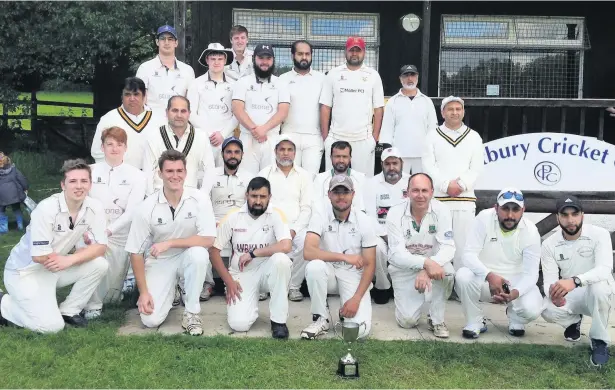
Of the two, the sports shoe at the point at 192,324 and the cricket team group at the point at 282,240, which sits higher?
the cricket team group at the point at 282,240

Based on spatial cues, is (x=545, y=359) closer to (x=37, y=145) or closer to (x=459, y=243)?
(x=459, y=243)

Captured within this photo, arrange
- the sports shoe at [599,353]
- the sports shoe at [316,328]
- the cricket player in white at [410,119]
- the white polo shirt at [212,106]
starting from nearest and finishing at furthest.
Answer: the sports shoe at [599,353] → the sports shoe at [316,328] → the white polo shirt at [212,106] → the cricket player in white at [410,119]

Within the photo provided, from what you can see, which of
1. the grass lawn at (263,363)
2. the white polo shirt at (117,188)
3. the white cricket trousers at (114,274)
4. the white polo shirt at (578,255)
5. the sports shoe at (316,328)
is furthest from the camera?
the white polo shirt at (117,188)

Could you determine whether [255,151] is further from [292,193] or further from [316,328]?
[316,328]

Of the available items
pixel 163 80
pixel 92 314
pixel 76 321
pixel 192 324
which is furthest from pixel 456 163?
pixel 76 321

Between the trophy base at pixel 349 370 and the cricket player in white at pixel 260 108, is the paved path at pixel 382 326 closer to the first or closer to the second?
the trophy base at pixel 349 370

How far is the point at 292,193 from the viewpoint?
21.3 feet

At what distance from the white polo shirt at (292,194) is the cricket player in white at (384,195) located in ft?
1.99

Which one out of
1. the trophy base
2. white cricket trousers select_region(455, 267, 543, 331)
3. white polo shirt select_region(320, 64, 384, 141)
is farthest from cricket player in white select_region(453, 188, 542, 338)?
white polo shirt select_region(320, 64, 384, 141)

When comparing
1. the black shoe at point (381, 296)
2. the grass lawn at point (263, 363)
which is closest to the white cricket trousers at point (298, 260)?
the black shoe at point (381, 296)

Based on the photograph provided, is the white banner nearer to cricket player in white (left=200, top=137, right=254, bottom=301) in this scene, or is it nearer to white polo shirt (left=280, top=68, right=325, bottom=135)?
white polo shirt (left=280, top=68, right=325, bottom=135)

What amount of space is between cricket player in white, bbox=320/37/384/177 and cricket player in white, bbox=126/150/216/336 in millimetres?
1923

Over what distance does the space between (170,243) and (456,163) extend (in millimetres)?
2823

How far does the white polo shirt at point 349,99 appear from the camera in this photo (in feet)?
23.0
